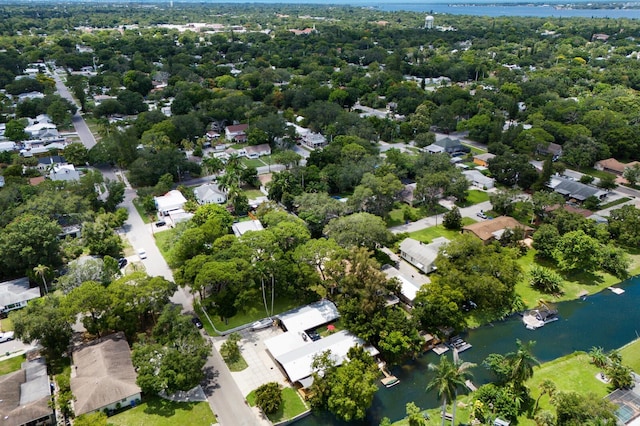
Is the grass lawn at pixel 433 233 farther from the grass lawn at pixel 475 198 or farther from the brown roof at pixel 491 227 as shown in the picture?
the grass lawn at pixel 475 198

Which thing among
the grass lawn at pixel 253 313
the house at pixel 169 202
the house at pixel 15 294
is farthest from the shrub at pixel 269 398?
the house at pixel 169 202

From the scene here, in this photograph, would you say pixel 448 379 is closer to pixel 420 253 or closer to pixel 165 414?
pixel 165 414

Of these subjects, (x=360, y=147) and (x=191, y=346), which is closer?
(x=191, y=346)

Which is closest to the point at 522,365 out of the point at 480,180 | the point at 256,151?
the point at 480,180

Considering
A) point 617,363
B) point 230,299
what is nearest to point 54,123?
point 230,299

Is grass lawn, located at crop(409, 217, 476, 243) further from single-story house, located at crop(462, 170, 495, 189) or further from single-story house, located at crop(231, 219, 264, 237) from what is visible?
single-story house, located at crop(231, 219, 264, 237)

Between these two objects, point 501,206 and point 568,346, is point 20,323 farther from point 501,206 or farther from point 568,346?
point 501,206
